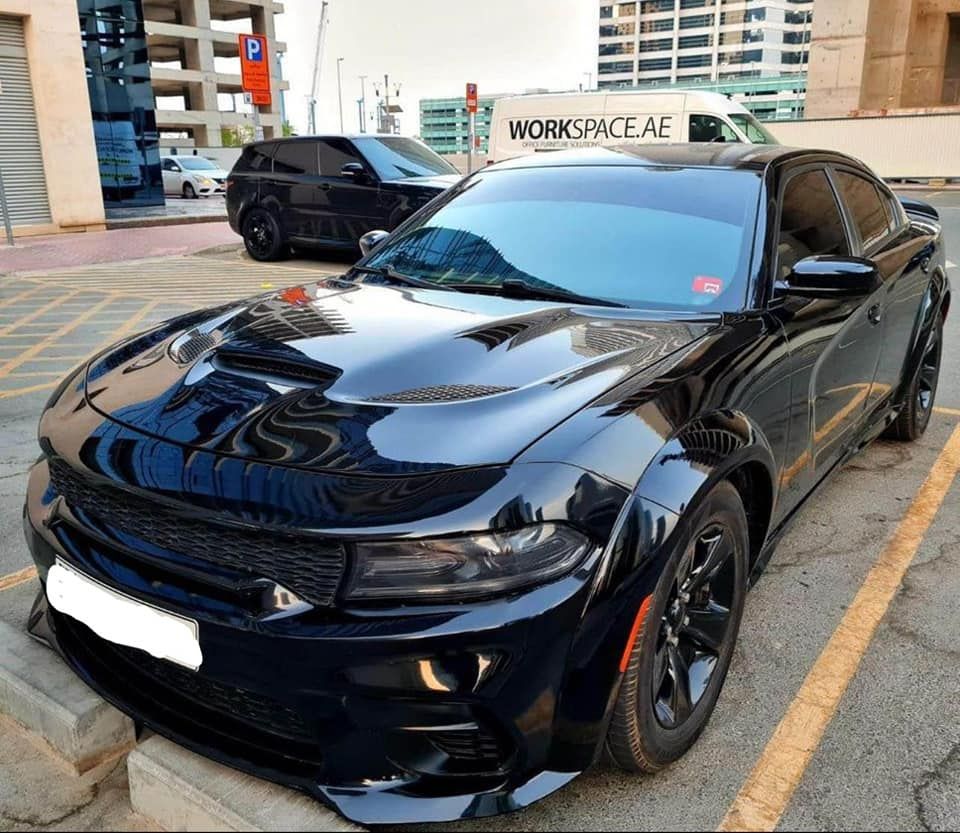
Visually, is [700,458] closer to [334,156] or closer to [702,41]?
[334,156]

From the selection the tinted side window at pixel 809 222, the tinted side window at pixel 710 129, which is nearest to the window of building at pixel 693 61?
the tinted side window at pixel 710 129

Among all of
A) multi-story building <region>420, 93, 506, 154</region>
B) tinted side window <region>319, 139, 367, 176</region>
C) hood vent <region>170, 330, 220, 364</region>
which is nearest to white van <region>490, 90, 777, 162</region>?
tinted side window <region>319, 139, 367, 176</region>

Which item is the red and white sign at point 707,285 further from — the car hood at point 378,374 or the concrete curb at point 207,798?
the concrete curb at point 207,798

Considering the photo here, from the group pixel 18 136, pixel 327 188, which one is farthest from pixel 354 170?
pixel 18 136

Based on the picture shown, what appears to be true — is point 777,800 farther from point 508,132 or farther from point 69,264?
point 508,132

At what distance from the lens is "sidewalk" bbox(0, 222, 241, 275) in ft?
43.0

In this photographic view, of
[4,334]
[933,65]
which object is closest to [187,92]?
[933,65]

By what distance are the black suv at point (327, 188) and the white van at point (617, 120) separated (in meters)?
4.30

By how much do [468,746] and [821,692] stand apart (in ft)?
4.31

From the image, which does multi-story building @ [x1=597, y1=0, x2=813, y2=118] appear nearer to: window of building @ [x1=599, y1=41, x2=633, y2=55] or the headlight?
window of building @ [x1=599, y1=41, x2=633, y2=55]

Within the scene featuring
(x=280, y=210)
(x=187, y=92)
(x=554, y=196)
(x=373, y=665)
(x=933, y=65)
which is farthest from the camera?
(x=187, y=92)

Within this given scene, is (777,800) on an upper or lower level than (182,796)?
lower

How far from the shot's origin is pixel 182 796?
1.97 meters

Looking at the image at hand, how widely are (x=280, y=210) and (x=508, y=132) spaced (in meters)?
6.77
